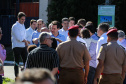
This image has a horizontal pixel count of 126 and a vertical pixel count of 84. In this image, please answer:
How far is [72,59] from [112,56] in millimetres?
761

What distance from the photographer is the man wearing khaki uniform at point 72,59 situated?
4.99 metres

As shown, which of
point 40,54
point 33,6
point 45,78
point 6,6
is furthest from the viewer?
point 6,6

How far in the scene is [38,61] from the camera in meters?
4.44

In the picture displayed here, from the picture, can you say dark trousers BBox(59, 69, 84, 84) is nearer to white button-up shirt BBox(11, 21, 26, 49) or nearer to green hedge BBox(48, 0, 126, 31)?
white button-up shirt BBox(11, 21, 26, 49)

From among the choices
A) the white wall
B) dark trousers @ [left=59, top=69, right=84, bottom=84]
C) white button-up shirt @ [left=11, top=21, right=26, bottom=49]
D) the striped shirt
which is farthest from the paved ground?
the white wall

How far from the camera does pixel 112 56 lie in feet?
15.9

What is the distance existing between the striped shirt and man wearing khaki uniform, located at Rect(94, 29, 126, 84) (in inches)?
38.5

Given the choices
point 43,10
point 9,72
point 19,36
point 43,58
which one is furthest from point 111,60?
point 43,10

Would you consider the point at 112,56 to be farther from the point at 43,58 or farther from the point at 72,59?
the point at 43,58

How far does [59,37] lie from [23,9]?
47.3 ft

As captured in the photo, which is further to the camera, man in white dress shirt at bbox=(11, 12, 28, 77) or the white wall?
the white wall

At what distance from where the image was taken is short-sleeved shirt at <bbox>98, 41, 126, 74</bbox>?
4863 millimetres

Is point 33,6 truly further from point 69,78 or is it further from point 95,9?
point 69,78

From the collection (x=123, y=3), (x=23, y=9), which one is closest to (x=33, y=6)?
(x=23, y=9)
